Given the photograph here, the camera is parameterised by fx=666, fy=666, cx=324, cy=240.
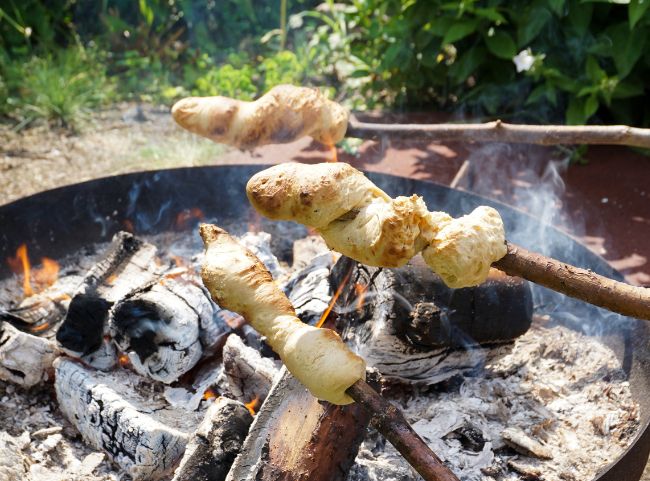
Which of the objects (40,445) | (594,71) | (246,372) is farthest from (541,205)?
(40,445)

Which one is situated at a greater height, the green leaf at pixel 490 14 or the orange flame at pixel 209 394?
the green leaf at pixel 490 14

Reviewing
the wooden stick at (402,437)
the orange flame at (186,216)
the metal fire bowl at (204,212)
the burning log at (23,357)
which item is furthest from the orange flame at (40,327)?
the wooden stick at (402,437)

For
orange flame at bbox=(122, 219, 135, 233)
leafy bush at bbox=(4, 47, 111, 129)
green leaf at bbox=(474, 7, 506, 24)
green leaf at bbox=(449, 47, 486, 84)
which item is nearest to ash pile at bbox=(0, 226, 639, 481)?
orange flame at bbox=(122, 219, 135, 233)

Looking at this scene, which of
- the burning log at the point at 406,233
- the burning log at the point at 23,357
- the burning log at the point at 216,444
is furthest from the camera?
the burning log at the point at 23,357

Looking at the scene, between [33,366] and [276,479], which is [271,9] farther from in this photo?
[276,479]

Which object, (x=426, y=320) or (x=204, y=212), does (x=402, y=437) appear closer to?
(x=426, y=320)

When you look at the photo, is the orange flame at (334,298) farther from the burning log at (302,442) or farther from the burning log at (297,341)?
the burning log at (297,341)

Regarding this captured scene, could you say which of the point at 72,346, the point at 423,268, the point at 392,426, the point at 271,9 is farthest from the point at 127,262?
the point at 271,9
